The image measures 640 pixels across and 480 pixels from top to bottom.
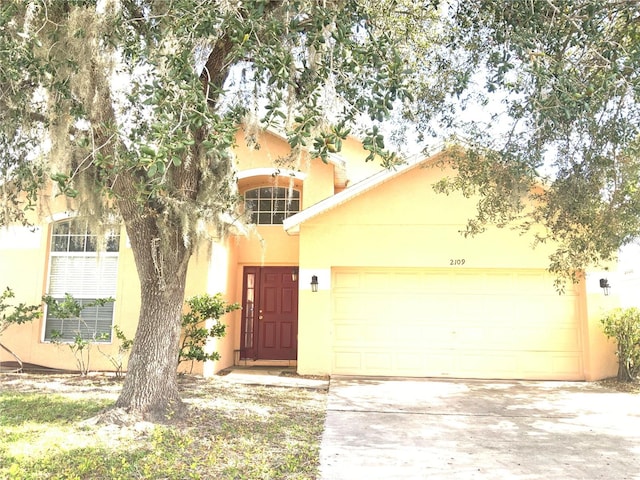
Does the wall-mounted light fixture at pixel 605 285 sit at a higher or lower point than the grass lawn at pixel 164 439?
higher

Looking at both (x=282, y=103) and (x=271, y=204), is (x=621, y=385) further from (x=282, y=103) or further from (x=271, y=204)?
(x=282, y=103)

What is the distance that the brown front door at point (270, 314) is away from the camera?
35.3ft

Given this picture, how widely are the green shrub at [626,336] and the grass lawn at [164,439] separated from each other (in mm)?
5696

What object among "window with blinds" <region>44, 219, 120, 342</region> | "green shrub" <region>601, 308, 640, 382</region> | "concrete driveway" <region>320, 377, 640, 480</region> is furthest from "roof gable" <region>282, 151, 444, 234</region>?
"green shrub" <region>601, 308, 640, 382</region>

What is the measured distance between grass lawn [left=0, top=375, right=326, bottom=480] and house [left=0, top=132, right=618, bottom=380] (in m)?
2.25

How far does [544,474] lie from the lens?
4324mm

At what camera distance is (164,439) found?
4.92 meters

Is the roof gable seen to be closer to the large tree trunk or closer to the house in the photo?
the house

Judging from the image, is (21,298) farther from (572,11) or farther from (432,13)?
(572,11)

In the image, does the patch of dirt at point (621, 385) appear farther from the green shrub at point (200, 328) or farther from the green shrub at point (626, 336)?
the green shrub at point (200, 328)

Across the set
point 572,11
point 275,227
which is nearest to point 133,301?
point 275,227

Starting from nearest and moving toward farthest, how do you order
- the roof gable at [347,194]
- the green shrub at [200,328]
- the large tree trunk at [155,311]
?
the large tree trunk at [155,311] < the green shrub at [200,328] < the roof gable at [347,194]

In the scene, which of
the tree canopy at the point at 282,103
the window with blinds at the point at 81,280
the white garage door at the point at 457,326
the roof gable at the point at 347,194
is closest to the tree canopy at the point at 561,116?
the tree canopy at the point at 282,103

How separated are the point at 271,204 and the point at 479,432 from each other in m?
7.12
